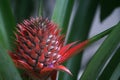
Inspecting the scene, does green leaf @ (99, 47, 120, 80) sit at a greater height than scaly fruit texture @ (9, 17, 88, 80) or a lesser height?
lesser

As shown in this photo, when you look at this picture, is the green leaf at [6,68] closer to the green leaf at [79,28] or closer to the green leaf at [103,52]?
the green leaf at [103,52]

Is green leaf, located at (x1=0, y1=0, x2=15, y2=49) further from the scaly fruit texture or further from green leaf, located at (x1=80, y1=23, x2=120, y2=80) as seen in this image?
green leaf, located at (x1=80, y1=23, x2=120, y2=80)

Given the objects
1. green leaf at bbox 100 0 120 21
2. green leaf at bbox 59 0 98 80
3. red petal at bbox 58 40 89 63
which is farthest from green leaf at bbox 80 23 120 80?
green leaf at bbox 100 0 120 21

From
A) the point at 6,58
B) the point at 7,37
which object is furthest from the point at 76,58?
the point at 6,58

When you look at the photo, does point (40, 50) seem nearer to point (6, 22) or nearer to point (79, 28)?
point (6, 22)

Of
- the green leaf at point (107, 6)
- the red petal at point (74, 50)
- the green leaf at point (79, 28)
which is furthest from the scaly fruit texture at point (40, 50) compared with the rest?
the green leaf at point (107, 6)

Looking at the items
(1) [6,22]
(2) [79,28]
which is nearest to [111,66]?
(2) [79,28]
